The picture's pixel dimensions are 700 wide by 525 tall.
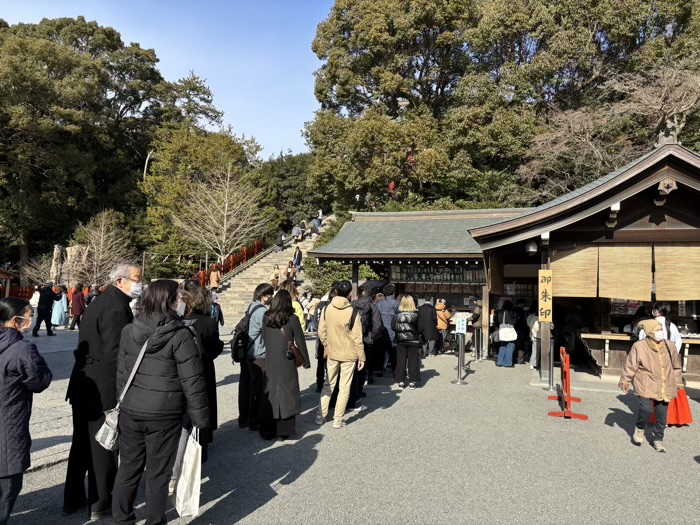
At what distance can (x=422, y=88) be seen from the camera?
27.1m

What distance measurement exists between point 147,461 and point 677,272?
9.31 m

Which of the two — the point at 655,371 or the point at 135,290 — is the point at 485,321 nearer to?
the point at 655,371

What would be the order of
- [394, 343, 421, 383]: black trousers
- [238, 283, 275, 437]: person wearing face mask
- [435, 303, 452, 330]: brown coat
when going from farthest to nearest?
[435, 303, 452, 330]: brown coat
[394, 343, 421, 383]: black trousers
[238, 283, 275, 437]: person wearing face mask

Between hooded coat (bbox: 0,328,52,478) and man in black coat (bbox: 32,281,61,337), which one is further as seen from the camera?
man in black coat (bbox: 32,281,61,337)

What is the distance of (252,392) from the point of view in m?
6.03

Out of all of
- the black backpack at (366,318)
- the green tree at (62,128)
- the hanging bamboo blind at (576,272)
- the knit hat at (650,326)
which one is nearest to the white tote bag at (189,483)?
the black backpack at (366,318)

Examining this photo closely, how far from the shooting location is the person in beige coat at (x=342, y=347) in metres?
6.15

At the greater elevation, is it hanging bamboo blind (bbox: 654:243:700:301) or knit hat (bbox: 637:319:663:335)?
hanging bamboo blind (bbox: 654:243:700:301)

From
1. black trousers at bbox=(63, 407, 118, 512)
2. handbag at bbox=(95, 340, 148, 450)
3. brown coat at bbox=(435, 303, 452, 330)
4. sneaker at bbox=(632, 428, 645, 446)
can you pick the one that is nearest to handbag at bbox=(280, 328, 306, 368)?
black trousers at bbox=(63, 407, 118, 512)

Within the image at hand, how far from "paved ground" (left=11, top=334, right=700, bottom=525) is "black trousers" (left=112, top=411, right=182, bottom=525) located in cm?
53

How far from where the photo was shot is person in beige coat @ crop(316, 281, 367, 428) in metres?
6.15

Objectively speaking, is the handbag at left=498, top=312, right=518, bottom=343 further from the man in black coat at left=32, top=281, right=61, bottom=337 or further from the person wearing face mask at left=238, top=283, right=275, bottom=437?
the man in black coat at left=32, top=281, right=61, bottom=337

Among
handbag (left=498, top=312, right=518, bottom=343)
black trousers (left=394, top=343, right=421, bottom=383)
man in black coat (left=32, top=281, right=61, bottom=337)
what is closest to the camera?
black trousers (left=394, top=343, right=421, bottom=383)

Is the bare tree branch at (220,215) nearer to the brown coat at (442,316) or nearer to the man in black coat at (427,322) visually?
the brown coat at (442,316)
